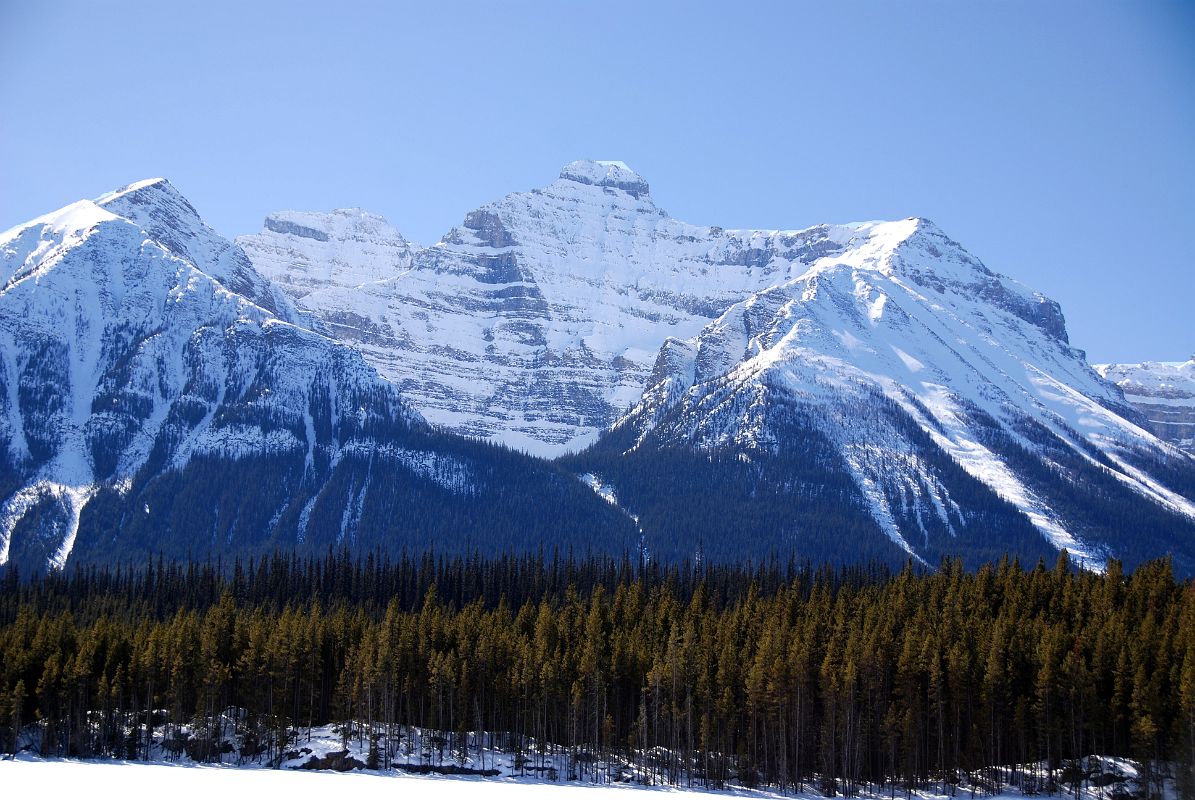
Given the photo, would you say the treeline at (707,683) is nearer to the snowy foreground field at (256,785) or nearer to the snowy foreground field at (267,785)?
the snowy foreground field at (267,785)

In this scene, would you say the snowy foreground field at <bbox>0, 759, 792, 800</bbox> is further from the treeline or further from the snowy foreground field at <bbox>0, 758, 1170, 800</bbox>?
the treeline

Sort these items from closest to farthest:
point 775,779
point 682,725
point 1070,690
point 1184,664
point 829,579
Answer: point 1184,664, point 1070,690, point 775,779, point 682,725, point 829,579

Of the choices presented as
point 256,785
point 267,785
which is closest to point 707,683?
point 267,785

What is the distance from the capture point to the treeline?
10556 cm

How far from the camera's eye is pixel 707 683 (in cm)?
11325

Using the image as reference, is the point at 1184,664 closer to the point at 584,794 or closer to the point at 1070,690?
the point at 1070,690

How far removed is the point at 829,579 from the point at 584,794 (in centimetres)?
8411

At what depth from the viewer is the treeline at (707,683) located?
346 ft

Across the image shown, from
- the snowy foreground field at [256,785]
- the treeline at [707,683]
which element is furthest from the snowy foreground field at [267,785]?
the treeline at [707,683]

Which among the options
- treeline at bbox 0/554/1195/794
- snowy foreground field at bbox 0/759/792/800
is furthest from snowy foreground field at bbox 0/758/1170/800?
treeline at bbox 0/554/1195/794

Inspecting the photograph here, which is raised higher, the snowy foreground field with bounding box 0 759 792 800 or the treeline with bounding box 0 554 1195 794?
the treeline with bounding box 0 554 1195 794

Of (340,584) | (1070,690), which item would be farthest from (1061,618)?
(340,584)

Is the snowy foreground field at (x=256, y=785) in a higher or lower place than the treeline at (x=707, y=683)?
lower

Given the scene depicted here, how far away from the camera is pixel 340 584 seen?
188625 mm
